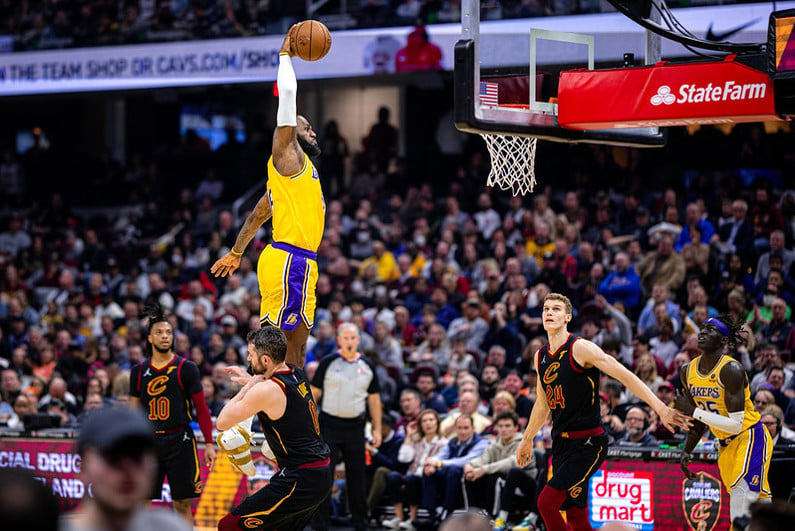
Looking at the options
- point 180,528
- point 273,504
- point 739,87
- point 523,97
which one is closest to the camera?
point 180,528

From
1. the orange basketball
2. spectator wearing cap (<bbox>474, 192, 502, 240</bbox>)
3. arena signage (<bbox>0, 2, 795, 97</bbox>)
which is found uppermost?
arena signage (<bbox>0, 2, 795, 97</bbox>)

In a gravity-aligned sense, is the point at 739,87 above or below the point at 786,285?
above

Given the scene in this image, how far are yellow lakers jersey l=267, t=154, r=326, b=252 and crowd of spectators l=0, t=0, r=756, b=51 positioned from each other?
359 inches

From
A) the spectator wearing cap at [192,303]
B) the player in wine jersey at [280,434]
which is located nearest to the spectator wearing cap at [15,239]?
the spectator wearing cap at [192,303]

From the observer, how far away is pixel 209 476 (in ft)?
39.7

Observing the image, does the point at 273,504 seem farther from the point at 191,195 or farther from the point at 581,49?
the point at 191,195

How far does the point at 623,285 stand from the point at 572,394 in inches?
251

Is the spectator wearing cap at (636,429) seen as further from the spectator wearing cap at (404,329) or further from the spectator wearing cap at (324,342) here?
the spectator wearing cap at (324,342)

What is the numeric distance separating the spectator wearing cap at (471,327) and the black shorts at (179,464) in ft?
18.6

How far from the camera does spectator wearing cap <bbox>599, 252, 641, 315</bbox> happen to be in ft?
47.9

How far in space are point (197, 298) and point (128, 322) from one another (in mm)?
1126

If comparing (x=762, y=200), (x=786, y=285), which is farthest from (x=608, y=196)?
(x=786, y=285)

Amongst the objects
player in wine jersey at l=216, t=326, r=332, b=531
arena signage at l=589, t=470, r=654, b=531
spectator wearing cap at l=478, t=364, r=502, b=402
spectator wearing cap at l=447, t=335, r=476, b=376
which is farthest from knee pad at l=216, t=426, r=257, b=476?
spectator wearing cap at l=447, t=335, r=476, b=376

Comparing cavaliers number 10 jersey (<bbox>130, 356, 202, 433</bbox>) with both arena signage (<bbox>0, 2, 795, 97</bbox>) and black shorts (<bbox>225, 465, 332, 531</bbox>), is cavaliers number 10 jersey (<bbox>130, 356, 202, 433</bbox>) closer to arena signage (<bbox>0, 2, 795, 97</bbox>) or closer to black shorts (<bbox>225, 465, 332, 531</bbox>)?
black shorts (<bbox>225, 465, 332, 531</bbox>)
